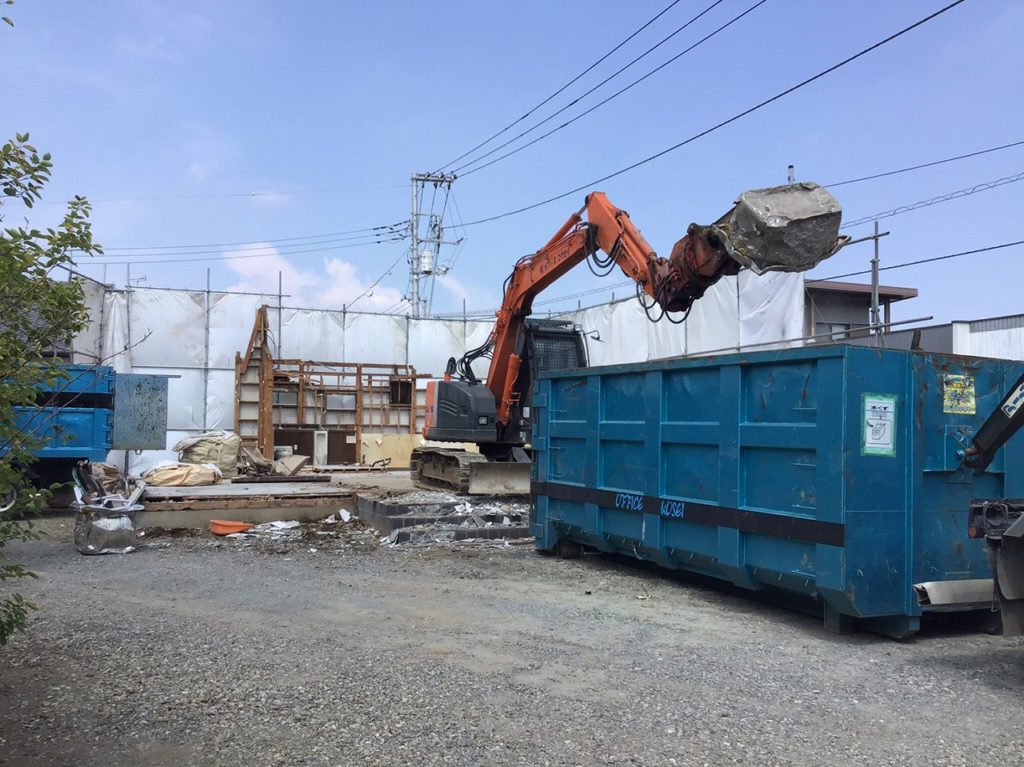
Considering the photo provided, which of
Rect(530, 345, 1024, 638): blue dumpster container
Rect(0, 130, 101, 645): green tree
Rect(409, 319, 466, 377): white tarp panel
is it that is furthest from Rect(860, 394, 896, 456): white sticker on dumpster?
Rect(409, 319, 466, 377): white tarp panel

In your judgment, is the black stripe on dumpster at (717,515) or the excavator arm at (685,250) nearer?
the black stripe on dumpster at (717,515)

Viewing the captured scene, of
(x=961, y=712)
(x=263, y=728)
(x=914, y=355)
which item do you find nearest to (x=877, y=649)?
(x=961, y=712)

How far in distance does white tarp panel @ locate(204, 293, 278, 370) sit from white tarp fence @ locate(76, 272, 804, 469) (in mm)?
28

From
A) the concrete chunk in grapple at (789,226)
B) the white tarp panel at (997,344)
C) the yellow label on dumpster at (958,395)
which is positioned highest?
the white tarp panel at (997,344)

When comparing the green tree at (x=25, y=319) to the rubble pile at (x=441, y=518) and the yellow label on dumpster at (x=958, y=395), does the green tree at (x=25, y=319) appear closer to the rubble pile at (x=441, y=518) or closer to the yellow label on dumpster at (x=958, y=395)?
the yellow label on dumpster at (x=958, y=395)

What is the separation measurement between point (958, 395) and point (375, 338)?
21.4 meters

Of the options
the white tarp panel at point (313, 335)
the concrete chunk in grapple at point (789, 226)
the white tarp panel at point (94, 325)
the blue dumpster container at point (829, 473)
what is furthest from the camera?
the white tarp panel at point (313, 335)

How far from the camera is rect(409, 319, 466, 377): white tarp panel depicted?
2716 centimetres

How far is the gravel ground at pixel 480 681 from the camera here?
4098mm

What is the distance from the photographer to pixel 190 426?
78.7 feet

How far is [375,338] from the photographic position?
26.5 metres

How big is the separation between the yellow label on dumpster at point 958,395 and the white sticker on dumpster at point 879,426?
55cm

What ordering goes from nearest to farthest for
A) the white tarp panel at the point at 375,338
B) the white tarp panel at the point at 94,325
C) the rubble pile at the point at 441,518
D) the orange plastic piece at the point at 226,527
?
1. the rubble pile at the point at 441,518
2. the orange plastic piece at the point at 226,527
3. the white tarp panel at the point at 94,325
4. the white tarp panel at the point at 375,338

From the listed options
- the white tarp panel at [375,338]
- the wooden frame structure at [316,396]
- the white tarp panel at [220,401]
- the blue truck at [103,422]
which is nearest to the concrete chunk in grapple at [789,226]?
the blue truck at [103,422]
